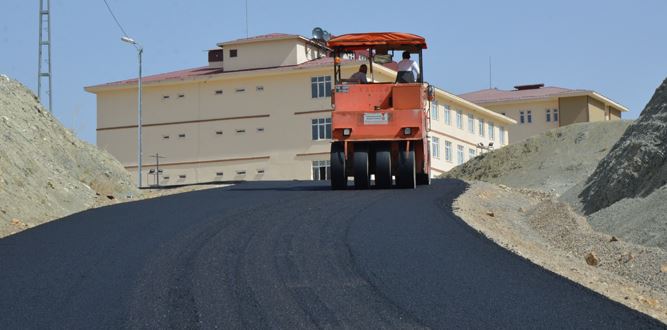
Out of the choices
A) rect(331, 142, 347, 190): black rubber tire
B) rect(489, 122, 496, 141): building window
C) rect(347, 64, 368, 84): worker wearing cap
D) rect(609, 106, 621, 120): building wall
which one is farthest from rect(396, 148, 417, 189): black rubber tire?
rect(609, 106, 621, 120): building wall

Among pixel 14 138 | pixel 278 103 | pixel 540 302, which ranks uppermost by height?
pixel 278 103

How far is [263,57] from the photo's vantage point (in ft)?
260

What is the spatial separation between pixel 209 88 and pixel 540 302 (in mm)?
70987

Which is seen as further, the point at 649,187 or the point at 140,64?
the point at 140,64

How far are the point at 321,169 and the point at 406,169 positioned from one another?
49.9 meters

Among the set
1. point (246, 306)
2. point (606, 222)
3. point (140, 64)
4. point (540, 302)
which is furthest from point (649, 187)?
point (140, 64)

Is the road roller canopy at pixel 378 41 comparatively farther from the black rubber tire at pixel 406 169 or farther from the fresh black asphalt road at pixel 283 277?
the fresh black asphalt road at pixel 283 277

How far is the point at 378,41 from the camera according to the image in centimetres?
2598

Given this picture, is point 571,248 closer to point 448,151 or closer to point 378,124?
point 378,124

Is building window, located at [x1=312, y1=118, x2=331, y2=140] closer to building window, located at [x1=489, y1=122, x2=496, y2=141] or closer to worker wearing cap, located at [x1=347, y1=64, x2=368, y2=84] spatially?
building window, located at [x1=489, y1=122, x2=496, y2=141]

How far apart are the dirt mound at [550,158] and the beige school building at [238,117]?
12656 mm

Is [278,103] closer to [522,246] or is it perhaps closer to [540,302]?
[522,246]

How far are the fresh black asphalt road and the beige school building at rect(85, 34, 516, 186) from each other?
58334 millimetres

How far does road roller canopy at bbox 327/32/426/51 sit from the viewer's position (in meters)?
26.0
